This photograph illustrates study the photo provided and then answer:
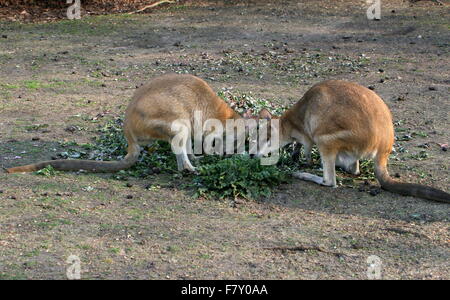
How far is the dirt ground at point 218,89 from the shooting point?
4426 millimetres

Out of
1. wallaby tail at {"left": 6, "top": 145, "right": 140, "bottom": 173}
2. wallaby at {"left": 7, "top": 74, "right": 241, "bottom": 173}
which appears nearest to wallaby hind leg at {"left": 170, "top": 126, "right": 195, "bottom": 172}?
wallaby at {"left": 7, "top": 74, "right": 241, "bottom": 173}

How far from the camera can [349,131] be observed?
552 centimetres

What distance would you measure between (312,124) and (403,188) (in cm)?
94

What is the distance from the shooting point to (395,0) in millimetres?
13492

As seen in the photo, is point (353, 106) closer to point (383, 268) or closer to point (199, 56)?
point (383, 268)

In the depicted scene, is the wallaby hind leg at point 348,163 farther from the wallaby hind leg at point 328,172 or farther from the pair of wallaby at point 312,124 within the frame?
the wallaby hind leg at point 328,172

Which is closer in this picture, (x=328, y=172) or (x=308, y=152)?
(x=328, y=172)

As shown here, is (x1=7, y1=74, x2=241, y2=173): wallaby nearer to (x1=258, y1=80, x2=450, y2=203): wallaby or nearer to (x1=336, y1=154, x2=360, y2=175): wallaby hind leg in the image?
(x1=258, y1=80, x2=450, y2=203): wallaby

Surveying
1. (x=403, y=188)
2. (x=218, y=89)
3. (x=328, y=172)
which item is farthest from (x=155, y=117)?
(x=218, y=89)

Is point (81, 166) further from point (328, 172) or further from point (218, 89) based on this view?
point (218, 89)

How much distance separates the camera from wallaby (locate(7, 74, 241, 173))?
5807 mm

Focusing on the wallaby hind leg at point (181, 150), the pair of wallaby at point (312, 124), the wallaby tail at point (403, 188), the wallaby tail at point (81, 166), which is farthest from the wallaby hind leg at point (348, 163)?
the wallaby tail at point (81, 166)

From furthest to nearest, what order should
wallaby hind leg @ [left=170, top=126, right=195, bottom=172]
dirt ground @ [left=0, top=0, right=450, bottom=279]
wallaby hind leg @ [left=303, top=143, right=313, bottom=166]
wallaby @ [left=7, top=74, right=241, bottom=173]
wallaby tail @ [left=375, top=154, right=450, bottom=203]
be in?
wallaby hind leg @ [left=303, top=143, right=313, bottom=166] < wallaby hind leg @ [left=170, top=126, right=195, bottom=172] < wallaby @ [left=7, top=74, right=241, bottom=173] < wallaby tail @ [left=375, top=154, right=450, bottom=203] < dirt ground @ [left=0, top=0, right=450, bottom=279]

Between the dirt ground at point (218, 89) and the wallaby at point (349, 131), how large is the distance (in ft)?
0.44
